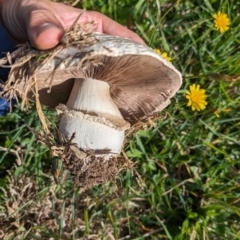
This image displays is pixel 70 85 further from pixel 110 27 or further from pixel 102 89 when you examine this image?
pixel 110 27

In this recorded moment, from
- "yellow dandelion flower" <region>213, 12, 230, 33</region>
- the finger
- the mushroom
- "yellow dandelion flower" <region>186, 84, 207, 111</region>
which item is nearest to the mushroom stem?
the mushroom

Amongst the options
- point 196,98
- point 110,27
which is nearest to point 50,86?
point 110,27

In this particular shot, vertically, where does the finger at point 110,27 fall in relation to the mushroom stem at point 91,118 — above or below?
above

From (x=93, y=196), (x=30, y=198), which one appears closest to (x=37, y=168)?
(x=30, y=198)

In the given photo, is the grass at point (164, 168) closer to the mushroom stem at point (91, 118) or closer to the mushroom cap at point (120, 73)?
the mushroom cap at point (120, 73)

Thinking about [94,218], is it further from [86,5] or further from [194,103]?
[86,5]

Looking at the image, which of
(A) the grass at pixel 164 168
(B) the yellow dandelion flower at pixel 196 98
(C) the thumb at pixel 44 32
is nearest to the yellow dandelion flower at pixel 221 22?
(A) the grass at pixel 164 168
